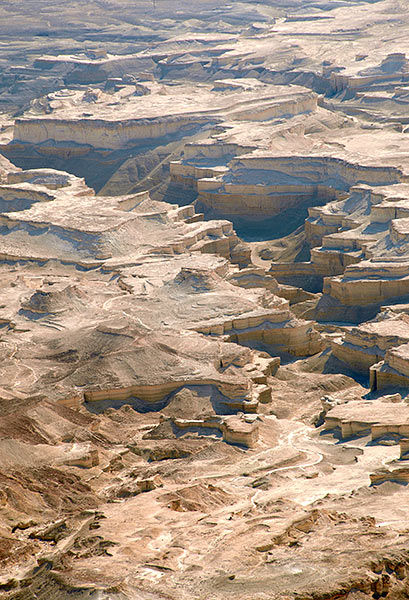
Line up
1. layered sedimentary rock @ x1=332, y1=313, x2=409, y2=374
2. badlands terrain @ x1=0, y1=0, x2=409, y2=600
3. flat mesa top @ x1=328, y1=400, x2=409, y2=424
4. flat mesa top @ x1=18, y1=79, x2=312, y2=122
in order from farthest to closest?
flat mesa top @ x1=18, y1=79, x2=312, y2=122
layered sedimentary rock @ x1=332, y1=313, x2=409, y2=374
flat mesa top @ x1=328, y1=400, x2=409, y2=424
badlands terrain @ x1=0, y1=0, x2=409, y2=600

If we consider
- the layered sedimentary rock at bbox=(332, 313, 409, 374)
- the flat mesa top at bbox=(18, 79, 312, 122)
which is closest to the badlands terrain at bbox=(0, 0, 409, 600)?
the layered sedimentary rock at bbox=(332, 313, 409, 374)

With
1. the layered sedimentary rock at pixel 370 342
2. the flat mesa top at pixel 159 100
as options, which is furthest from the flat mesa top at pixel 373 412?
the flat mesa top at pixel 159 100

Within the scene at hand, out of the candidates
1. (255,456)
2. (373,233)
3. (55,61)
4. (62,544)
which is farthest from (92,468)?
(55,61)

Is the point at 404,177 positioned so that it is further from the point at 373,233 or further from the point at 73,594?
the point at 73,594

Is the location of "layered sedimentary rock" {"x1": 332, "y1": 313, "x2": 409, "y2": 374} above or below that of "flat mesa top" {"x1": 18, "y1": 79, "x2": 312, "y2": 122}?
below

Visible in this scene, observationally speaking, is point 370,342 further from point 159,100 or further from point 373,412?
point 159,100

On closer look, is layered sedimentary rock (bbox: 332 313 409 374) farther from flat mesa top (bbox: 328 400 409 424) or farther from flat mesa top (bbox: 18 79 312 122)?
flat mesa top (bbox: 18 79 312 122)

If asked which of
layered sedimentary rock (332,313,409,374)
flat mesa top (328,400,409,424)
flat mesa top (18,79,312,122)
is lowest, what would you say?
layered sedimentary rock (332,313,409,374)
